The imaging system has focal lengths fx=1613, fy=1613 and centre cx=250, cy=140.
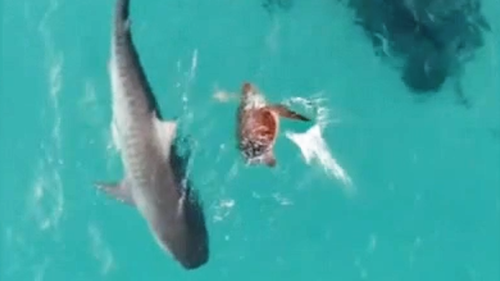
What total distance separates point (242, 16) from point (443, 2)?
328 cm

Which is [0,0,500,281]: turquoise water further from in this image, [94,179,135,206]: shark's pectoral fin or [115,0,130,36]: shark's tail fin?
[115,0,130,36]: shark's tail fin

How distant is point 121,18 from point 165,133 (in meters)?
1.95

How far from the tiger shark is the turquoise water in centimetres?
65

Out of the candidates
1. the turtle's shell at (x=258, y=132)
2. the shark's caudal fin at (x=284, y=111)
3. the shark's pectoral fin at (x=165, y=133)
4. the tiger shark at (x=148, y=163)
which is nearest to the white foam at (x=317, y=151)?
the shark's caudal fin at (x=284, y=111)

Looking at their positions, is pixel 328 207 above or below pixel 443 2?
below

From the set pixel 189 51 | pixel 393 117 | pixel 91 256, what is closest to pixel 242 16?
pixel 189 51

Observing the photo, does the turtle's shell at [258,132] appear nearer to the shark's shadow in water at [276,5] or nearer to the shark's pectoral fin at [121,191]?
the shark's shadow in water at [276,5]

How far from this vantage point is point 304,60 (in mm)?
25750

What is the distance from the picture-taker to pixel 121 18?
24.8m

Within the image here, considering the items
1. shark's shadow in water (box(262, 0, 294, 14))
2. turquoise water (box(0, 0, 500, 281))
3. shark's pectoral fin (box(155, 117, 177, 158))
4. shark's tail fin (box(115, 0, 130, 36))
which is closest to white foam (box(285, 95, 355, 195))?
turquoise water (box(0, 0, 500, 281))

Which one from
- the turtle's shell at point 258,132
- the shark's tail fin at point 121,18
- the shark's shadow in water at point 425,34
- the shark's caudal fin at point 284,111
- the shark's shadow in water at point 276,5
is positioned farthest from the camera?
the shark's shadow in water at point 276,5

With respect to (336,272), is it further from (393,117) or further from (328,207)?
(393,117)

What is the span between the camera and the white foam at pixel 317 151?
83.7 ft

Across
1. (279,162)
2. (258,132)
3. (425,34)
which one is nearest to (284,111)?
(258,132)
